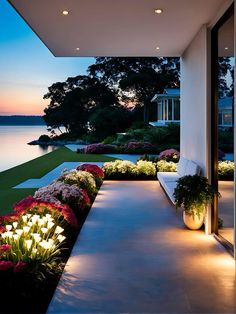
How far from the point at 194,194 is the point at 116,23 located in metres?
2.91

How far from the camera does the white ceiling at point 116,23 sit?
5586 mm

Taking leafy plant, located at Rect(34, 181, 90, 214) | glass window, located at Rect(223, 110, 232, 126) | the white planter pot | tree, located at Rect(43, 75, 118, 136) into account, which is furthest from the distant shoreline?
glass window, located at Rect(223, 110, 232, 126)

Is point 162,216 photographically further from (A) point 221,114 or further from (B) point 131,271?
(B) point 131,271

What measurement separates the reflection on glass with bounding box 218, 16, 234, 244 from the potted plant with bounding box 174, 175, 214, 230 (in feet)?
0.82

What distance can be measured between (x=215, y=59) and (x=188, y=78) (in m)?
2.49

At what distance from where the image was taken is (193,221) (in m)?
6.32

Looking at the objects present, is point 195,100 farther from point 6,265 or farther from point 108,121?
point 108,121

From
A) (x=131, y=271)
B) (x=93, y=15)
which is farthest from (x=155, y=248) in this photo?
(x=93, y=15)

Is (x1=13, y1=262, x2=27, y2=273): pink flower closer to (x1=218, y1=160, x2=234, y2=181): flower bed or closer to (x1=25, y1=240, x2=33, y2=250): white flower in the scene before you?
(x1=25, y1=240, x2=33, y2=250): white flower

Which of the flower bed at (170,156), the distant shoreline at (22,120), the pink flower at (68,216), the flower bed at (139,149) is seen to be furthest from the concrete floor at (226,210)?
the distant shoreline at (22,120)

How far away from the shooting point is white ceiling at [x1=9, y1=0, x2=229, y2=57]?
5.59 m

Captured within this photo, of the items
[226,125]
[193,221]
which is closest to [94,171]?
[193,221]

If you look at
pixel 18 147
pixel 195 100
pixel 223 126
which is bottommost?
pixel 18 147

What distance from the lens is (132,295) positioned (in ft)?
12.6
